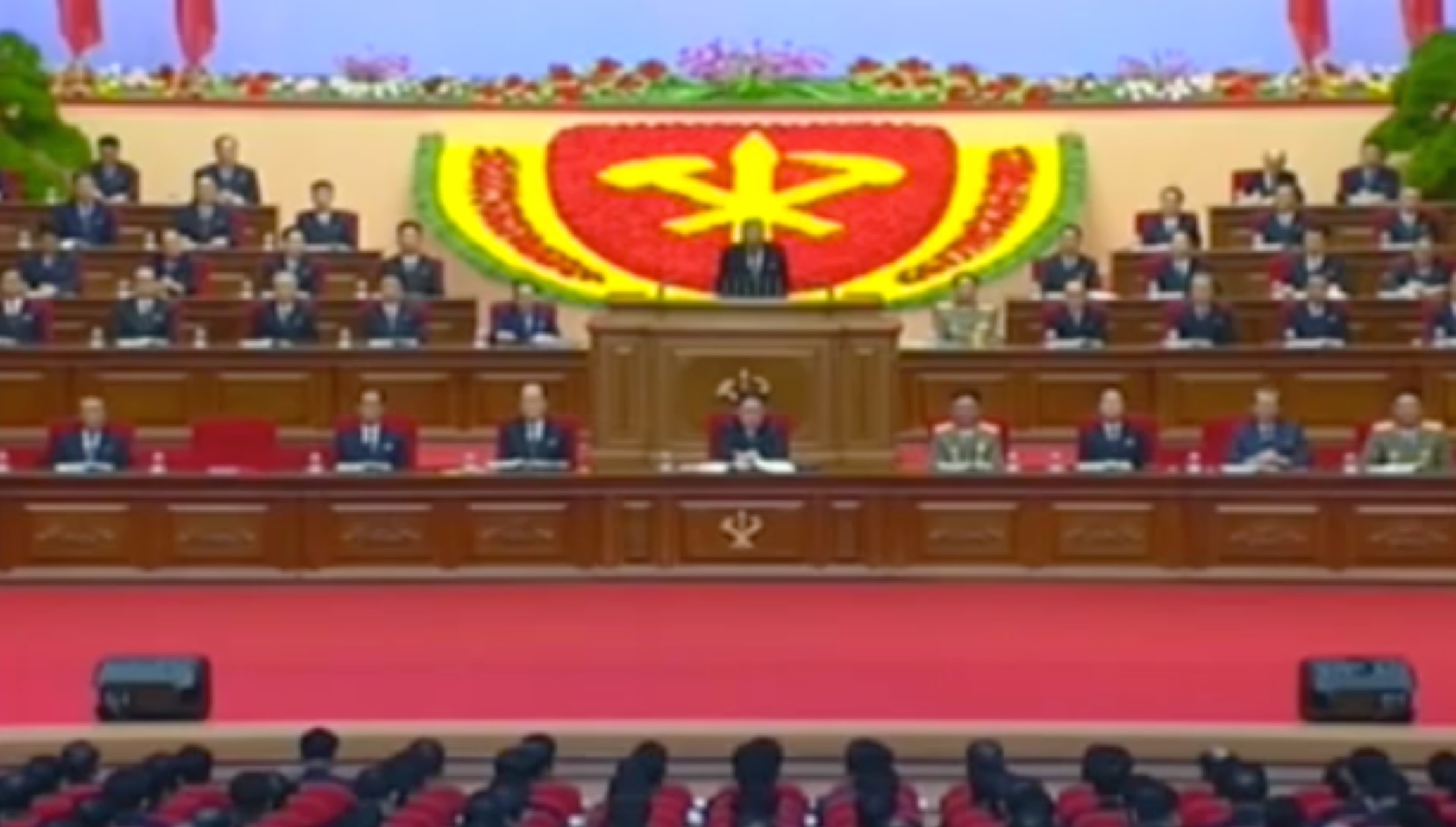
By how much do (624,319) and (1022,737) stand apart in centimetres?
460

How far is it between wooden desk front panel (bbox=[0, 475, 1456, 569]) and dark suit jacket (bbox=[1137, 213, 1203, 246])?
3772mm

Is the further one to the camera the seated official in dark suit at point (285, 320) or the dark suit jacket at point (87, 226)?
the dark suit jacket at point (87, 226)

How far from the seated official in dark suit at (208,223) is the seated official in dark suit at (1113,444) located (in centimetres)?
547

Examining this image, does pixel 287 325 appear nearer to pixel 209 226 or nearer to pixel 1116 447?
pixel 209 226

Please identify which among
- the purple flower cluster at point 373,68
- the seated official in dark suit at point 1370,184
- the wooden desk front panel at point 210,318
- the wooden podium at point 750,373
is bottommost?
the wooden podium at point 750,373

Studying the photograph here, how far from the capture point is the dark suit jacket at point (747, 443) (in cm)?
1330

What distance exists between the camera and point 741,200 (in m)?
18.5

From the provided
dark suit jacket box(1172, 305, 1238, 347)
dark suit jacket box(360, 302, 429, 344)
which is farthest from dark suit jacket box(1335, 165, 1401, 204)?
dark suit jacket box(360, 302, 429, 344)

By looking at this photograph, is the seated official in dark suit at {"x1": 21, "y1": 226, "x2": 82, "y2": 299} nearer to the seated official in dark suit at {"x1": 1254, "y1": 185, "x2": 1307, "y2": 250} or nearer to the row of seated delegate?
the row of seated delegate

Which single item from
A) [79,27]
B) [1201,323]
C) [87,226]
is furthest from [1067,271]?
[79,27]

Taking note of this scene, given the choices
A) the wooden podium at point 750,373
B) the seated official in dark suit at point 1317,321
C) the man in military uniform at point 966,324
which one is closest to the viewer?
the wooden podium at point 750,373

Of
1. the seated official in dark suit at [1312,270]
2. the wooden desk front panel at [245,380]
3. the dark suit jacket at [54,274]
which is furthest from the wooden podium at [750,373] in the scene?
the dark suit jacket at [54,274]

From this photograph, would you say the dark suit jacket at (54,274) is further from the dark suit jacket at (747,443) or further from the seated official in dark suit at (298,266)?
the dark suit jacket at (747,443)

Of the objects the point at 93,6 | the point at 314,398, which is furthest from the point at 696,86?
the point at 314,398
